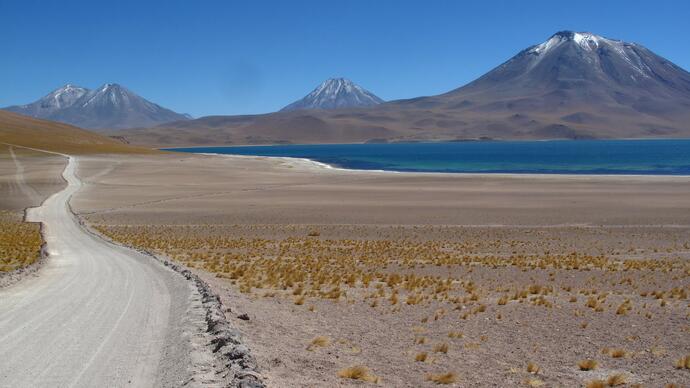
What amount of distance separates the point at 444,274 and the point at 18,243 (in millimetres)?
15219

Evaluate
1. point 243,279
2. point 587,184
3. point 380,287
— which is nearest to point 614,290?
point 380,287

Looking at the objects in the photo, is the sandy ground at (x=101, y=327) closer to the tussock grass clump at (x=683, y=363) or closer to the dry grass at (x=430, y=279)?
the dry grass at (x=430, y=279)

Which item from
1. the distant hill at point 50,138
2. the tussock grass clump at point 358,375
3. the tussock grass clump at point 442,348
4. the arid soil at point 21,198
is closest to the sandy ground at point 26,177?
the arid soil at point 21,198

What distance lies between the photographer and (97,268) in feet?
59.6

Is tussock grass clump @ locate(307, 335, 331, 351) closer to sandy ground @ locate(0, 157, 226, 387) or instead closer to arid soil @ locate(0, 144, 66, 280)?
sandy ground @ locate(0, 157, 226, 387)

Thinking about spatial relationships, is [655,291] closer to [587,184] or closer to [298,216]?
[298,216]

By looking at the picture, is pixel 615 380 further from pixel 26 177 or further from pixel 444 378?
pixel 26 177

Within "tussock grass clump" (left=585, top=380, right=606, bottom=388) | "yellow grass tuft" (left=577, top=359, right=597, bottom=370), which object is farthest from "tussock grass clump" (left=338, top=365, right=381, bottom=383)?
"yellow grass tuft" (left=577, top=359, right=597, bottom=370)

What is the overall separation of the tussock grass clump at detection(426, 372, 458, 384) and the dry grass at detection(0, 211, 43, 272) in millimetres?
13380

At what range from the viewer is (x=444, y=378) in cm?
929

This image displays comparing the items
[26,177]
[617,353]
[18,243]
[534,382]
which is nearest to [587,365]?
[617,353]

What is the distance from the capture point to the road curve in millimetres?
8473

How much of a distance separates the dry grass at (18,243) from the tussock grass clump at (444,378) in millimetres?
13380

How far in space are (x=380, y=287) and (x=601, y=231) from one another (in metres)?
18.1
